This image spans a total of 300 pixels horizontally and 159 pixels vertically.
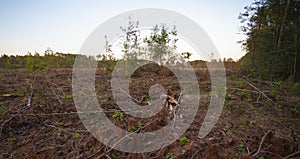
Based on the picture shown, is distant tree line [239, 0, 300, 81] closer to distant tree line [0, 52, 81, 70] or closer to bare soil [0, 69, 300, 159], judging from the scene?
bare soil [0, 69, 300, 159]

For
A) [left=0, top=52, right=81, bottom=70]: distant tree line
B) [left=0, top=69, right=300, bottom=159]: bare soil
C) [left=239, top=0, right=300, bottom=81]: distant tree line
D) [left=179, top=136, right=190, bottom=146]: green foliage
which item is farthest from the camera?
[left=0, top=52, right=81, bottom=70]: distant tree line

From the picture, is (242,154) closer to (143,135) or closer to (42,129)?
(143,135)

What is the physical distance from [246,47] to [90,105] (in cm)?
588

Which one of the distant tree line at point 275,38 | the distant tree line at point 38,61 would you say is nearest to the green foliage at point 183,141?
the distant tree line at point 275,38

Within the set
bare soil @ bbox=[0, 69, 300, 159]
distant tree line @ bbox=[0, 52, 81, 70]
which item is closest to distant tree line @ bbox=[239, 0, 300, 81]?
bare soil @ bbox=[0, 69, 300, 159]

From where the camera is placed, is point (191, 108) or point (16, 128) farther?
point (191, 108)

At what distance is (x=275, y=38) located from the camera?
565cm

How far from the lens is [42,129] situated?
2.14 m

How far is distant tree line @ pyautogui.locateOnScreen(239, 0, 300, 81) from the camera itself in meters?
5.13

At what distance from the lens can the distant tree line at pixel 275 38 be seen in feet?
16.8

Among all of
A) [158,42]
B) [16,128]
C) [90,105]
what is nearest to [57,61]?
[158,42]

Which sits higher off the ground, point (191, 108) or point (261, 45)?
point (261, 45)

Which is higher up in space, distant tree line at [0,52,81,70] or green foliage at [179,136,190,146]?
distant tree line at [0,52,81,70]

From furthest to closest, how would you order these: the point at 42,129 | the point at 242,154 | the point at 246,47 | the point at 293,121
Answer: the point at 246,47, the point at 293,121, the point at 42,129, the point at 242,154
